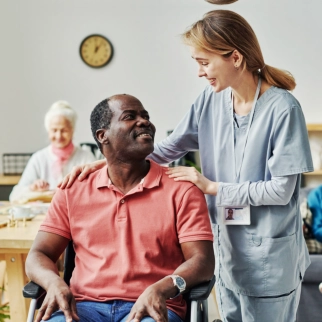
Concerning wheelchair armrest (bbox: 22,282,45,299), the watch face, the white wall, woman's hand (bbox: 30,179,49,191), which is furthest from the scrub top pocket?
the white wall

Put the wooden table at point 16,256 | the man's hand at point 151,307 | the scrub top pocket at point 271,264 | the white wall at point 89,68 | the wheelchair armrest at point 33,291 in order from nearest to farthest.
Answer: the man's hand at point 151,307, the wheelchair armrest at point 33,291, the scrub top pocket at point 271,264, the wooden table at point 16,256, the white wall at point 89,68

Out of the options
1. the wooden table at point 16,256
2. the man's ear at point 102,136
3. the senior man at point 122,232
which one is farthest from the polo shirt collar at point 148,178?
the wooden table at point 16,256

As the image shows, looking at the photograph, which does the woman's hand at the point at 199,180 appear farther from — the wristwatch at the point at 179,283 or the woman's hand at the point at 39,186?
the woman's hand at the point at 39,186

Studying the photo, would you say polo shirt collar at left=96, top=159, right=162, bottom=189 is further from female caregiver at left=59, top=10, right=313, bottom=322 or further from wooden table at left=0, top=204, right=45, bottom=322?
wooden table at left=0, top=204, right=45, bottom=322

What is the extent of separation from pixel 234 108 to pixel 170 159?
1.29 ft

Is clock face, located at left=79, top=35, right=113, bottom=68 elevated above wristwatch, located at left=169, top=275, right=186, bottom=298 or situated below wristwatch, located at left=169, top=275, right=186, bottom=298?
above

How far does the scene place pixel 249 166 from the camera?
1885 millimetres

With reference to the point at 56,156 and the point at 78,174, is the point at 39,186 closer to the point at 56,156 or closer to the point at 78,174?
the point at 56,156

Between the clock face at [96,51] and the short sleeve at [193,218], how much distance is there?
3.99 m

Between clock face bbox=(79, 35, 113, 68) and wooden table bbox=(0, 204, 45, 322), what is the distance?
3.21 m

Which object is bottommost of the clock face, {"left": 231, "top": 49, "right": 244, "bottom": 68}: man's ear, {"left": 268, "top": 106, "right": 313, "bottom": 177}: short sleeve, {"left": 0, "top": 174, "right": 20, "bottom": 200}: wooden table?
{"left": 0, "top": 174, "right": 20, "bottom": 200}: wooden table

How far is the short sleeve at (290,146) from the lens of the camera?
179 cm

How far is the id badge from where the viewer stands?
6.23ft

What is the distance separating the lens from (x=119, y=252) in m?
1.88
